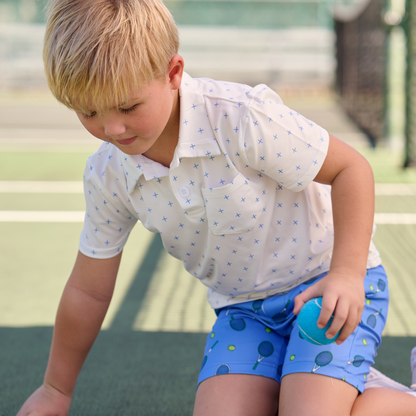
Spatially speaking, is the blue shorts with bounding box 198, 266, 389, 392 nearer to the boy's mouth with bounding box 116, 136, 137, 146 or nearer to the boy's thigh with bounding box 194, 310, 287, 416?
the boy's thigh with bounding box 194, 310, 287, 416

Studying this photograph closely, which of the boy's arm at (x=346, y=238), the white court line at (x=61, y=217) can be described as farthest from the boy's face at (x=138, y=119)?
the white court line at (x=61, y=217)

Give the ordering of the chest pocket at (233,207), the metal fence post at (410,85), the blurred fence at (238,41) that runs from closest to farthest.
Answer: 1. the chest pocket at (233,207)
2. the metal fence post at (410,85)
3. the blurred fence at (238,41)

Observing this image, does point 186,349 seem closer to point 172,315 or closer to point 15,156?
point 172,315

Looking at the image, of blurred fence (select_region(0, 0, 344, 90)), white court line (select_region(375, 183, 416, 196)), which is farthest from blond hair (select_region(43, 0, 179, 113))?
blurred fence (select_region(0, 0, 344, 90))

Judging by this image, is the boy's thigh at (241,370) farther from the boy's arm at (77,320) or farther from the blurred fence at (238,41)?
the blurred fence at (238,41)

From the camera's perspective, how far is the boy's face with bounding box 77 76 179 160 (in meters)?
1.23

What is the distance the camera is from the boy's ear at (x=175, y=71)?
1.30 m

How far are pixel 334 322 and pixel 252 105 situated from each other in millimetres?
529

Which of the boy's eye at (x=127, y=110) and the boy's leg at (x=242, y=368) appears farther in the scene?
the boy's leg at (x=242, y=368)

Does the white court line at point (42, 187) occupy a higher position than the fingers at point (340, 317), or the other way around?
the fingers at point (340, 317)

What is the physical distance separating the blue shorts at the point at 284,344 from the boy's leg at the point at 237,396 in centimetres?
2

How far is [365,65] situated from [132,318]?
585 cm

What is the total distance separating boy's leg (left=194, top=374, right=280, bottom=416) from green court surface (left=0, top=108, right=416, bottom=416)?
229 mm

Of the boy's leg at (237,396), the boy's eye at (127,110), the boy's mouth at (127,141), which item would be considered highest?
the boy's eye at (127,110)
